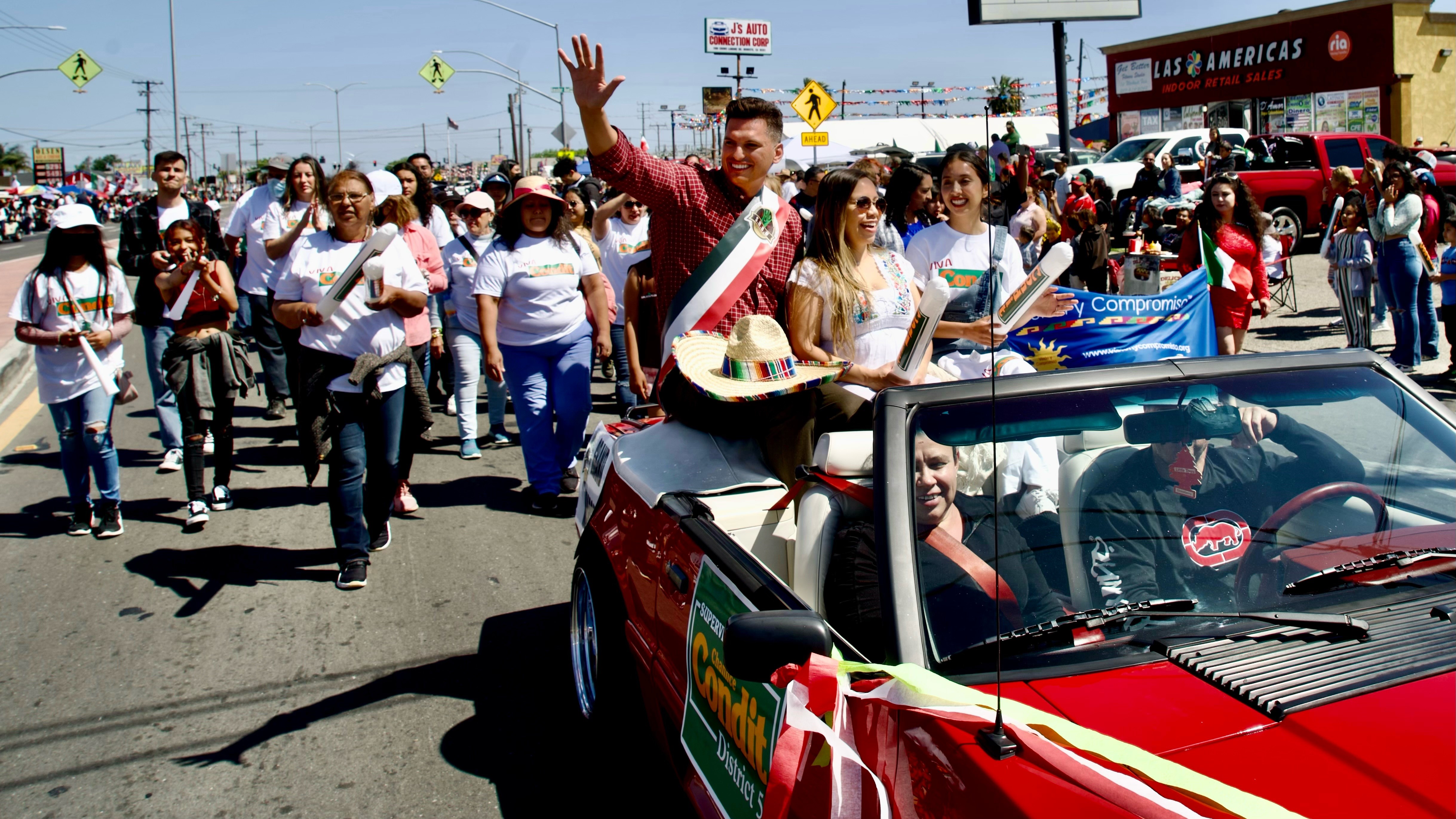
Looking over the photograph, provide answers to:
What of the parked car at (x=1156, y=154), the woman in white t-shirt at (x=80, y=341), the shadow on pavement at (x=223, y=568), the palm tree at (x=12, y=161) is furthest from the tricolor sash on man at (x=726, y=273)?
the palm tree at (x=12, y=161)

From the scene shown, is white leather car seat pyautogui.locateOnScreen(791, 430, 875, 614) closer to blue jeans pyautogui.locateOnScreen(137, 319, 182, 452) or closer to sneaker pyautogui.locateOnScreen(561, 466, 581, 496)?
sneaker pyautogui.locateOnScreen(561, 466, 581, 496)

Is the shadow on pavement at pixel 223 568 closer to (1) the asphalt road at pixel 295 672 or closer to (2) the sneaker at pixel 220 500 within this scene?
(1) the asphalt road at pixel 295 672

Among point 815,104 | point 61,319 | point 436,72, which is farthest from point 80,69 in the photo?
point 61,319

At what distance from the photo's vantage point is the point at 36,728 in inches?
155

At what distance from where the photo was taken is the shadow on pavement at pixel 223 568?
5414 mm

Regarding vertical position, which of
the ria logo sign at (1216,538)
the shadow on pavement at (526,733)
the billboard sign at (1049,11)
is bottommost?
the shadow on pavement at (526,733)

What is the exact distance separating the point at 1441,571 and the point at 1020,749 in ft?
3.70

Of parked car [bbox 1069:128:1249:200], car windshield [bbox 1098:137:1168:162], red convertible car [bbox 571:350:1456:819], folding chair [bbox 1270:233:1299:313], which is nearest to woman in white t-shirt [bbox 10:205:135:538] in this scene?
red convertible car [bbox 571:350:1456:819]

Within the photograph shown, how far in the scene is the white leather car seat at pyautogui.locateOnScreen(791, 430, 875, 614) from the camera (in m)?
2.68

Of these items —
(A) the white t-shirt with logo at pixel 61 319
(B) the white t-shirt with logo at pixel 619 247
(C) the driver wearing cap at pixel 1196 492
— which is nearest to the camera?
(C) the driver wearing cap at pixel 1196 492

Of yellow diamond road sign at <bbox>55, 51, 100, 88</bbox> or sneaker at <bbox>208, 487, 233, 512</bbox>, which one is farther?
yellow diamond road sign at <bbox>55, 51, 100, 88</bbox>

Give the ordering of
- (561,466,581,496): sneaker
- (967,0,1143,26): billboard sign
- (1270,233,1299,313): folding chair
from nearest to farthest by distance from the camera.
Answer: (561,466,581,496): sneaker → (1270,233,1299,313): folding chair → (967,0,1143,26): billboard sign

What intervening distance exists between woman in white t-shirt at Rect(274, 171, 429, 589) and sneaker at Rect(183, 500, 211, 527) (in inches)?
53.3

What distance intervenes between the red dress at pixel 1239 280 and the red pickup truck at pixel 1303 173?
41.9 ft
